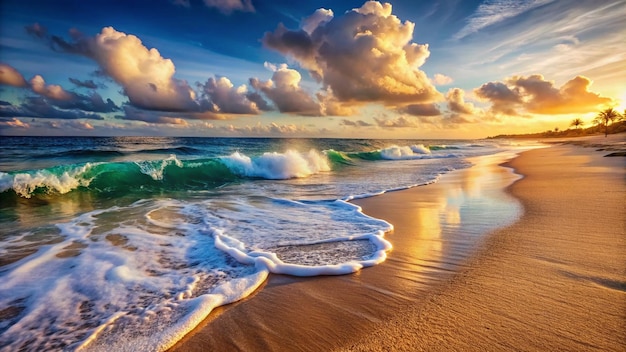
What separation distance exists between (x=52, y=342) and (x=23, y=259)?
2823 millimetres

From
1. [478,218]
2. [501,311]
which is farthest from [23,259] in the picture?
[478,218]

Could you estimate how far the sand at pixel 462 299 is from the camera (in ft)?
7.12

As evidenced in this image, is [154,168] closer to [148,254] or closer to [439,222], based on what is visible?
[148,254]

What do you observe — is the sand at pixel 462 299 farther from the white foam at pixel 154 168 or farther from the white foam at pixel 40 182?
the white foam at pixel 154 168

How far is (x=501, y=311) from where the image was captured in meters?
2.43

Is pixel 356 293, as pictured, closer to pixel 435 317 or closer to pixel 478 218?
pixel 435 317

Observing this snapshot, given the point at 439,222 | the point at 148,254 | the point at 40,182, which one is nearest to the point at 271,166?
A: the point at 40,182

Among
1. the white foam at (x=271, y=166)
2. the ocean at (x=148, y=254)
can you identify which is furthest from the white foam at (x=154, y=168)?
the ocean at (x=148, y=254)

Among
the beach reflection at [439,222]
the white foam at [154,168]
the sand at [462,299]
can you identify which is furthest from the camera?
the white foam at [154,168]

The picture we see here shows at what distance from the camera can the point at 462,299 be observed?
2688mm

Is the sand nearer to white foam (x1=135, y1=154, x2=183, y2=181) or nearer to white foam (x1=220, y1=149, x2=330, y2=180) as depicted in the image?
white foam (x1=220, y1=149, x2=330, y2=180)

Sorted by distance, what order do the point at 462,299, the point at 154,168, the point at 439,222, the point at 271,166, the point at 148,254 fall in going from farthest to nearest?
the point at 271,166, the point at 154,168, the point at 439,222, the point at 148,254, the point at 462,299

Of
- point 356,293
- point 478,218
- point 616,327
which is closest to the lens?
point 616,327

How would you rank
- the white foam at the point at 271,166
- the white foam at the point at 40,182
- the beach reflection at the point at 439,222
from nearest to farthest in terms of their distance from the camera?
the beach reflection at the point at 439,222 < the white foam at the point at 40,182 < the white foam at the point at 271,166
